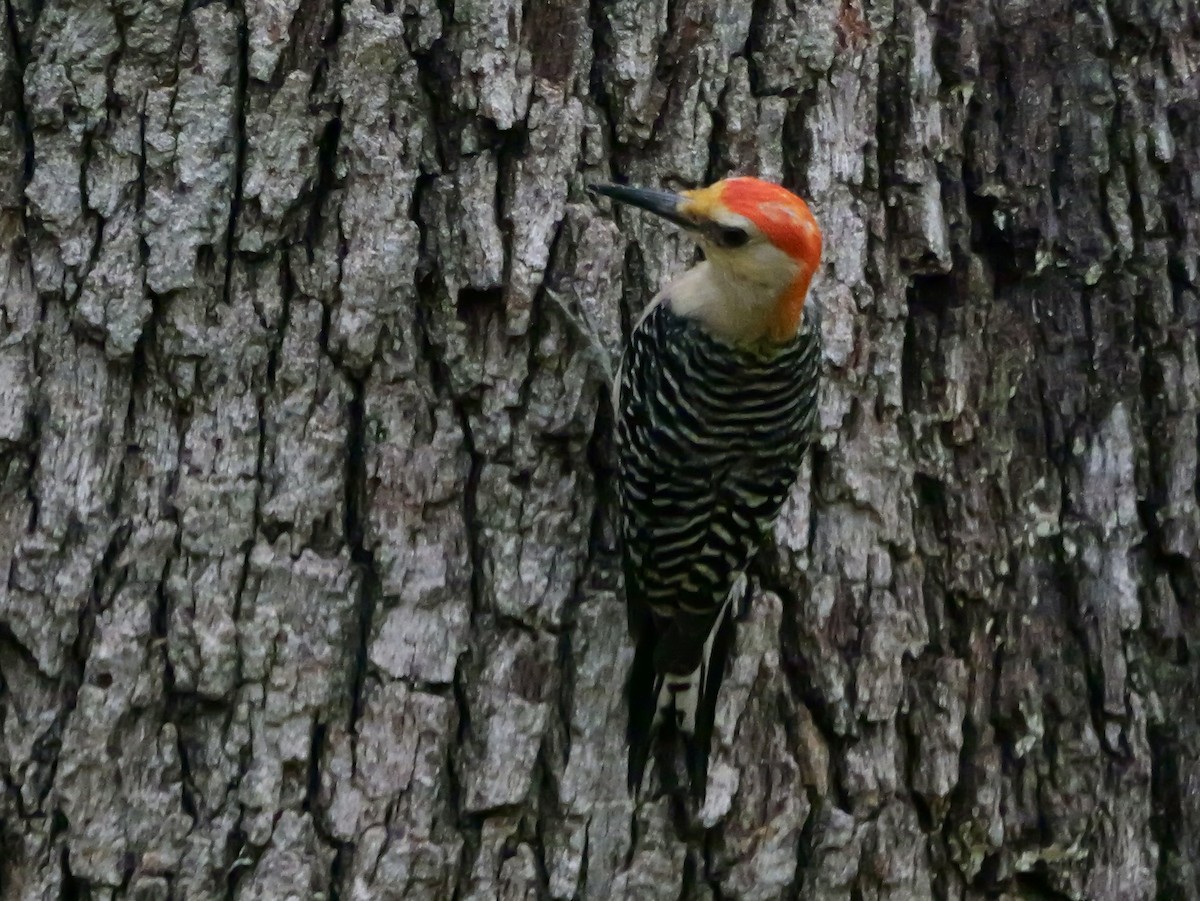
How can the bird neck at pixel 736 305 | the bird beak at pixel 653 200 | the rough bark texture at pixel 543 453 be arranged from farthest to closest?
the bird neck at pixel 736 305 → the bird beak at pixel 653 200 → the rough bark texture at pixel 543 453

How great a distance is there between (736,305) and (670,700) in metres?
0.95

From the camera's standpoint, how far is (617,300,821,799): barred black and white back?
2877mm

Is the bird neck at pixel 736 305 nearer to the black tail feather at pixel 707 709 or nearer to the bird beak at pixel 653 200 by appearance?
the bird beak at pixel 653 200

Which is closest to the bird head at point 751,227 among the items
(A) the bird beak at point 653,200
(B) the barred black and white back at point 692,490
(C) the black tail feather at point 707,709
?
(A) the bird beak at point 653,200

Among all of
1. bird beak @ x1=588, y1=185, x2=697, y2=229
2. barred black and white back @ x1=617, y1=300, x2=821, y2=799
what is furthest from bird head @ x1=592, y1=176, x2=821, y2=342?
barred black and white back @ x1=617, y1=300, x2=821, y2=799

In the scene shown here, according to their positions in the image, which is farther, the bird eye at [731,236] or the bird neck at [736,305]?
the bird neck at [736,305]

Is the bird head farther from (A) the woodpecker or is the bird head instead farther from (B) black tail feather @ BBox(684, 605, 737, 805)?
(B) black tail feather @ BBox(684, 605, 737, 805)

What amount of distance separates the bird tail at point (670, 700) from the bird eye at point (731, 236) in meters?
0.81

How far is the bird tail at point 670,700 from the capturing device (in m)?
2.85

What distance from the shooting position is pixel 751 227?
2.88 meters

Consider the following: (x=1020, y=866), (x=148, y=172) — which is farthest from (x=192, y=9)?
(x=1020, y=866)

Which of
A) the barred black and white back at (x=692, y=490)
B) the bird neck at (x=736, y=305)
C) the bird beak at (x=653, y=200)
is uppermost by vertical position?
the bird beak at (x=653, y=200)

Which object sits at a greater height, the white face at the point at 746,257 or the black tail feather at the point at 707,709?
the white face at the point at 746,257

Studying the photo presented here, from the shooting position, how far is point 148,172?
2.77m
